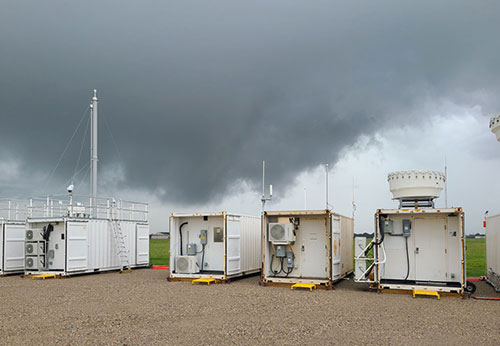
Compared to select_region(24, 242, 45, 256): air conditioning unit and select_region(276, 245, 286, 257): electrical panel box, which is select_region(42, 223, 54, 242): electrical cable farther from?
select_region(276, 245, 286, 257): electrical panel box

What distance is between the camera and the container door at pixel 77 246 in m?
21.6

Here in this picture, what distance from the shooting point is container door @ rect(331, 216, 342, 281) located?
17.1 meters

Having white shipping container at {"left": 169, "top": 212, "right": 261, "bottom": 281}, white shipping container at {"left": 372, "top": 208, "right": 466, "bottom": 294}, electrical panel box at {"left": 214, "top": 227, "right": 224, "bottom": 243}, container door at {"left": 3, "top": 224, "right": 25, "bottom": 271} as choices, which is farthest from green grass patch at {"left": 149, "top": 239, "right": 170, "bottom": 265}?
white shipping container at {"left": 372, "top": 208, "right": 466, "bottom": 294}

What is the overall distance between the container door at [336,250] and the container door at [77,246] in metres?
11.8

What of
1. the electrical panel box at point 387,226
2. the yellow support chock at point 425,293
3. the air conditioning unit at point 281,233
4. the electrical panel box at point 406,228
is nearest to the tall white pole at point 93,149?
the air conditioning unit at point 281,233

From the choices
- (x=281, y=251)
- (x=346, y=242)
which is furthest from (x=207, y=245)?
(x=346, y=242)

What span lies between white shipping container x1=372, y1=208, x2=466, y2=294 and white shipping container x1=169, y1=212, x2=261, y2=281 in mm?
5813

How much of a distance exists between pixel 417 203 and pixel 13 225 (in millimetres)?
19539

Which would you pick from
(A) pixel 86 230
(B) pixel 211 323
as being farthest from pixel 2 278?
→ (B) pixel 211 323

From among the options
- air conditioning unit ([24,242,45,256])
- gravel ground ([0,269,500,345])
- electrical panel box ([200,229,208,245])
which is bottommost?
gravel ground ([0,269,500,345])

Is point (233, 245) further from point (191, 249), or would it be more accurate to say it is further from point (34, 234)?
point (34, 234)

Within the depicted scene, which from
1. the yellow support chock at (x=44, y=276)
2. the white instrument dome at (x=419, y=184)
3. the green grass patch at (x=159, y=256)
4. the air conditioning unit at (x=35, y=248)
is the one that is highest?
the white instrument dome at (x=419, y=184)

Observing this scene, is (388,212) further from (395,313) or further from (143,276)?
(143,276)

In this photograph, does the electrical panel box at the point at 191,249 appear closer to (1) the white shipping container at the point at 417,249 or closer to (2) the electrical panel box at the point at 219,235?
(2) the electrical panel box at the point at 219,235
